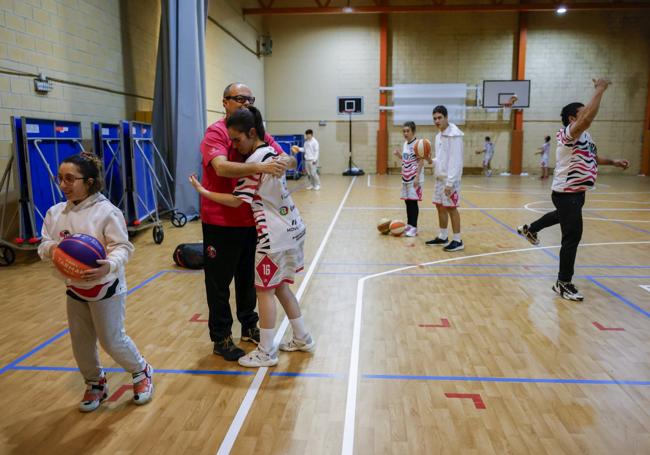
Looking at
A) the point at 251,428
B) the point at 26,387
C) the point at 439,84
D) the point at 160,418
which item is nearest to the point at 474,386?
the point at 251,428

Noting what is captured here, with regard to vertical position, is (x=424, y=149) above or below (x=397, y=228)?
above

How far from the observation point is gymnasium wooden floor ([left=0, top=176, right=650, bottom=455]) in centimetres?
266

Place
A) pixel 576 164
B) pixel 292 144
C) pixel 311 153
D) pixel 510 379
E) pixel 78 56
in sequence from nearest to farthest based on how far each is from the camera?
pixel 510 379 < pixel 576 164 < pixel 78 56 < pixel 311 153 < pixel 292 144

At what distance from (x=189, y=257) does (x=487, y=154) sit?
17.2 m

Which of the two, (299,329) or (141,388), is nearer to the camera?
(141,388)

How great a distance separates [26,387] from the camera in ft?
10.6

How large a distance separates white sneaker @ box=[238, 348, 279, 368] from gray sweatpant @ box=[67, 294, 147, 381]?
78cm

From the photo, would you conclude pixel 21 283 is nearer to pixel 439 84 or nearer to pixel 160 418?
pixel 160 418

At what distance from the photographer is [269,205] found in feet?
10.6

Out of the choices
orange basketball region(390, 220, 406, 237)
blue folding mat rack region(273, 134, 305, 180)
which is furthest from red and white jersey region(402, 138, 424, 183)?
blue folding mat rack region(273, 134, 305, 180)

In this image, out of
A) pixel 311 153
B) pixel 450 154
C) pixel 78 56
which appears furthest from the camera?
pixel 311 153

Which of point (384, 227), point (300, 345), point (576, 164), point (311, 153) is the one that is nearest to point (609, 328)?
point (576, 164)

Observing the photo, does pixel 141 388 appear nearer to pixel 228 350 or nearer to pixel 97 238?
pixel 228 350

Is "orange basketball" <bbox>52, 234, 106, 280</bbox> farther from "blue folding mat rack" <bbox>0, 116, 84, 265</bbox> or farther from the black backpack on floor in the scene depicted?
"blue folding mat rack" <bbox>0, 116, 84, 265</bbox>
